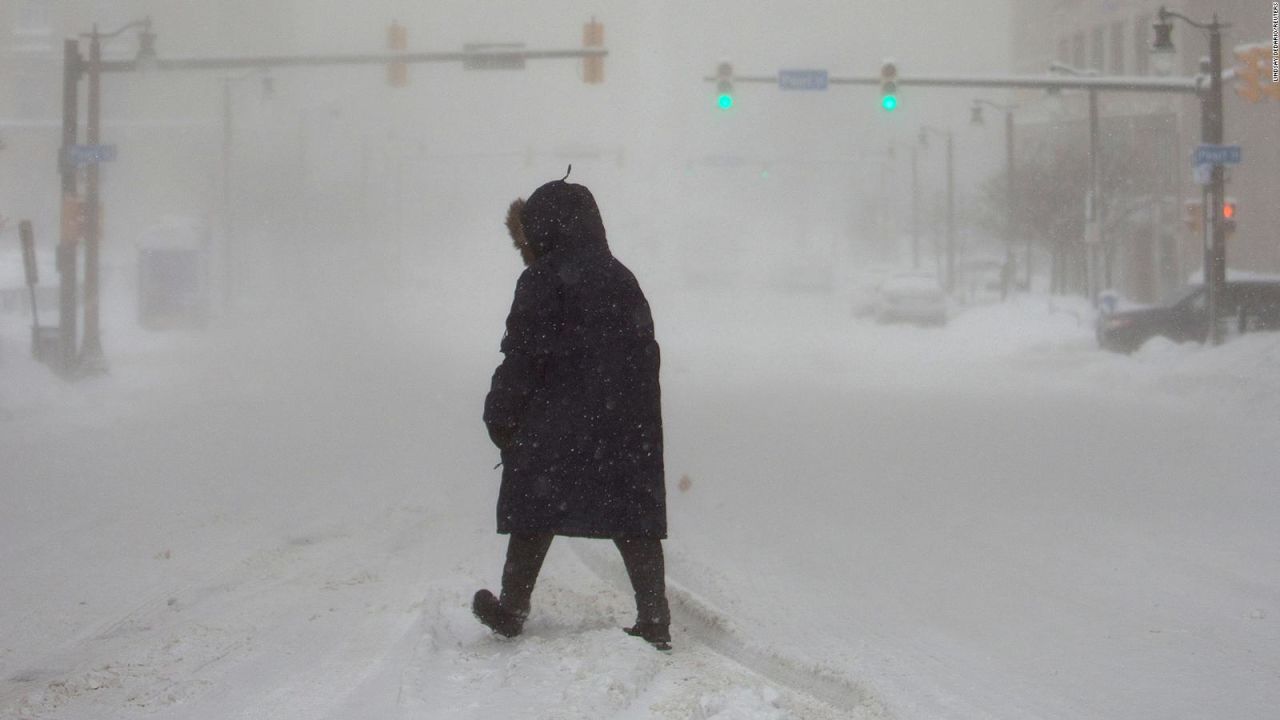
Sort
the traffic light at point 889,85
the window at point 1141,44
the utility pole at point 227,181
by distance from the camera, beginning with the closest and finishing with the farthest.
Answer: the traffic light at point 889,85
the utility pole at point 227,181
the window at point 1141,44

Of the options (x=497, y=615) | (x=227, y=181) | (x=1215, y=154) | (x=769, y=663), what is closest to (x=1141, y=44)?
(x=1215, y=154)

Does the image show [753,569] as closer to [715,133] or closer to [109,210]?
[109,210]

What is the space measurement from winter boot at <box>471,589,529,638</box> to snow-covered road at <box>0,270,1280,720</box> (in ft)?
0.38

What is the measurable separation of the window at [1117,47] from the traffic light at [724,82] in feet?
103

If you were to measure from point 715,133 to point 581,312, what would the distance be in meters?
128

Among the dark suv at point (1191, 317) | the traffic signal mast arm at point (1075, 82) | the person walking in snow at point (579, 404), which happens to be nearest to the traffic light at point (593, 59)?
the traffic signal mast arm at point (1075, 82)

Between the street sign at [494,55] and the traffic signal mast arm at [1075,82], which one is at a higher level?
the street sign at [494,55]

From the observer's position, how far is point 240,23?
9531cm

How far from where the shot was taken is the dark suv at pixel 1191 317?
875 inches

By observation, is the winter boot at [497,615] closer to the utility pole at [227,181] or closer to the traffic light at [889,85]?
the traffic light at [889,85]

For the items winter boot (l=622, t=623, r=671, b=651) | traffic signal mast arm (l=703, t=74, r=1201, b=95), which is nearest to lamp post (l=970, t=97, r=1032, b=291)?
traffic signal mast arm (l=703, t=74, r=1201, b=95)

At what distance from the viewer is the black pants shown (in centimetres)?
494

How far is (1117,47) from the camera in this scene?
49656 millimetres

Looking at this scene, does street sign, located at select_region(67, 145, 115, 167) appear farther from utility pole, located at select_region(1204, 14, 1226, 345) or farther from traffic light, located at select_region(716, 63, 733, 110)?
utility pole, located at select_region(1204, 14, 1226, 345)
